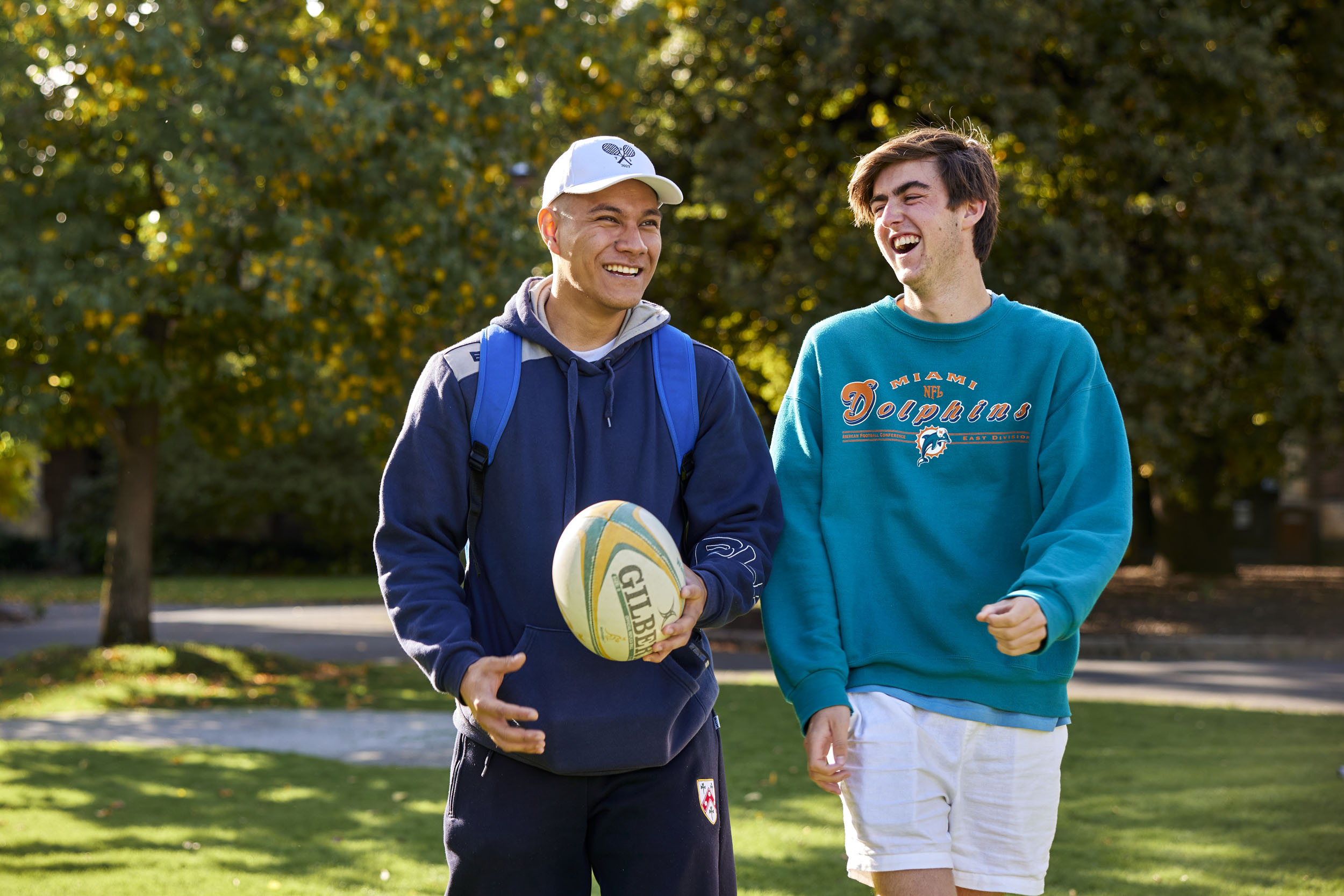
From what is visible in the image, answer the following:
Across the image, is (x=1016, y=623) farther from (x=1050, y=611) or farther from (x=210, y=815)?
(x=210, y=815)

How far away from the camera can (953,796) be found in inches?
114

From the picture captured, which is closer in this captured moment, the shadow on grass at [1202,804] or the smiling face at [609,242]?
the smiling face at [609,242]

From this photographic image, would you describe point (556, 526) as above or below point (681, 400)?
below

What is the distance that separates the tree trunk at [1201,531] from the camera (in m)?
22.9

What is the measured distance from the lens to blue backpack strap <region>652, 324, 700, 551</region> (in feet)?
9.57

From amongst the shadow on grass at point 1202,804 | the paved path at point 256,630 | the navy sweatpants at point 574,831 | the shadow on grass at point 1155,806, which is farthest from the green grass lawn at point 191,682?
the navy sweatpants at point 574,831

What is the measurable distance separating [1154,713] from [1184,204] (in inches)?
295

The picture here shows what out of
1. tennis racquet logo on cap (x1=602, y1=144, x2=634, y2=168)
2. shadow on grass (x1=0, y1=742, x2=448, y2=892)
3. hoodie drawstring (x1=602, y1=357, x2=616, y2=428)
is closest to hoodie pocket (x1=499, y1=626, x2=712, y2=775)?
hoodie drawstring (x1=602, y1=357, x2=616, y2=428)

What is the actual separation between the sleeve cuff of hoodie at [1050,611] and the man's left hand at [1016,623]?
0.01 meters

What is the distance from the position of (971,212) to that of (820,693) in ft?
3.81

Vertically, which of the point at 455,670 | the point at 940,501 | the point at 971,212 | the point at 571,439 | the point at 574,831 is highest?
the point at 971,212

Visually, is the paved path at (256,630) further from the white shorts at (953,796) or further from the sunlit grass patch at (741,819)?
the white shorts at (953,796)

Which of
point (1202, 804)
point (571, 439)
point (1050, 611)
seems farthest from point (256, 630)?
point (1050, 611)

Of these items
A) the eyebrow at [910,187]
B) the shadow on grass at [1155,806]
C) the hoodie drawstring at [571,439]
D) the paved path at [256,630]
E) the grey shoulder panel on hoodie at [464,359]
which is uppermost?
the eyebrow at [910,187]
